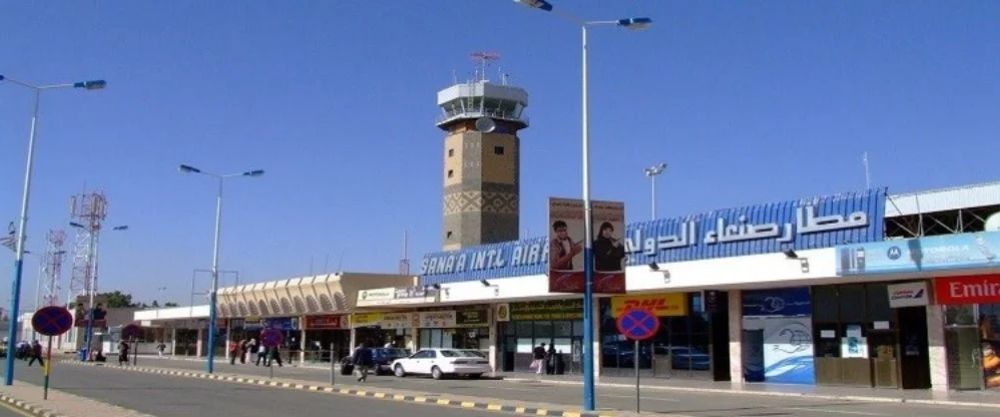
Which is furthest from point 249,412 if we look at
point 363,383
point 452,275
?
point 452,275

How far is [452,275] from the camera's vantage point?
47.5m

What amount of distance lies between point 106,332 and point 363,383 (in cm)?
6911

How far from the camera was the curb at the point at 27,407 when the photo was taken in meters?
18.3

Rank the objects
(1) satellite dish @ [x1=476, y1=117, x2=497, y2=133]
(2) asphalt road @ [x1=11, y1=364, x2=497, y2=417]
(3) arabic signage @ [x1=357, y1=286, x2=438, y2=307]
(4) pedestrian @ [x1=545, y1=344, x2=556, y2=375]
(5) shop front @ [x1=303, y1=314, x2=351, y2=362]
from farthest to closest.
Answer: (1) satellite dish @ [x1=476, y1=117, x2=497, y2=133] → (5) shop front @ [x1=303, y1=314, x2=351, y2=362] → (3) arabic signage @ [x1=357, y1=286, x2=438, y2=307] → (4) pedestrian @ [x1=545, y1=344, x2=556, y2=375] → (2) asphalt road @ [x1=11, y1=364, x2=497, y2=417]

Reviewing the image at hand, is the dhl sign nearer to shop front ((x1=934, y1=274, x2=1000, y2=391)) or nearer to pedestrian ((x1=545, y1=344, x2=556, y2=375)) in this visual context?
pedestrian ((x1=545, y1=344, x2=556, y2=375))

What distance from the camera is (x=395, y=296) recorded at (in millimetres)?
49875

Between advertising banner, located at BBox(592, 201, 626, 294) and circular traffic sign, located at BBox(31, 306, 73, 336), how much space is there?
456 inches

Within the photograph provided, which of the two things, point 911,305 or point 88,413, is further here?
point 911,305

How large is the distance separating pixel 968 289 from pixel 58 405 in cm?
2244

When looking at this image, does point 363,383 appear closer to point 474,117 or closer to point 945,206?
point 945,206

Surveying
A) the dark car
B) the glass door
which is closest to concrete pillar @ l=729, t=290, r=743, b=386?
the glass door

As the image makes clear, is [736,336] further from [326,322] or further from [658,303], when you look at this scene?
[326,322]

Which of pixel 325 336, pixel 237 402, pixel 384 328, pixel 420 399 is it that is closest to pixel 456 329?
pixel 384 328

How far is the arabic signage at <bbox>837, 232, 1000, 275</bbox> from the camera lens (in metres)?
24.0
